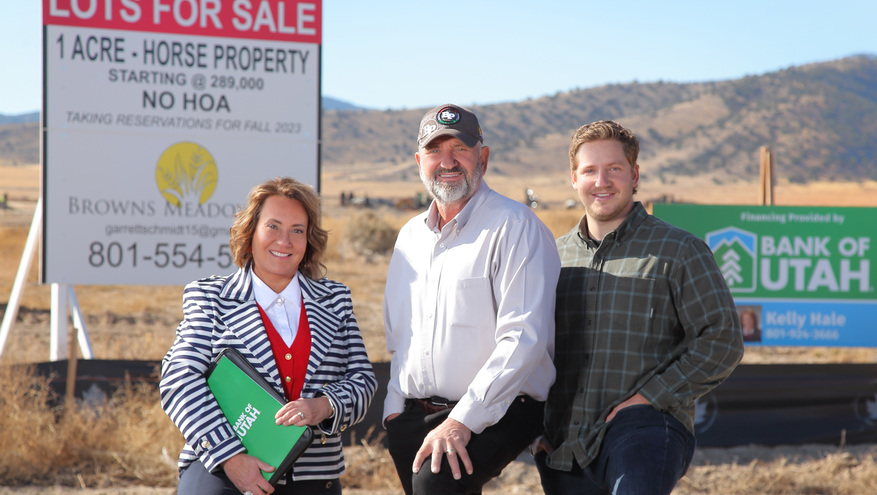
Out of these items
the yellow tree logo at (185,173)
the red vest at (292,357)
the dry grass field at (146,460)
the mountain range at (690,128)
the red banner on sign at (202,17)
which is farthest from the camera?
the mountain range at (690,128)

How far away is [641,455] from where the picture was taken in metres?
2.61

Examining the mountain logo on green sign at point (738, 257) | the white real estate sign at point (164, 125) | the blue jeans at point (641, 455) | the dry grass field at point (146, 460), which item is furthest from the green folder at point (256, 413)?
the mountain logo on green sign at point (738, 257)

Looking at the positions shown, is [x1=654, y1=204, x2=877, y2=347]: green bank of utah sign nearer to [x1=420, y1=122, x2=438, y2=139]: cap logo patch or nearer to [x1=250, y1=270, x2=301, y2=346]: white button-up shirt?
[x1=420, y1=122, x2=438, y2=139]: cap logo patch

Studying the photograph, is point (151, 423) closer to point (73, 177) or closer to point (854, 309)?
point (73, 177)

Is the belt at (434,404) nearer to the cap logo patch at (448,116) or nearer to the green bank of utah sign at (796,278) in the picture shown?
the cap logo patch at (448,116)

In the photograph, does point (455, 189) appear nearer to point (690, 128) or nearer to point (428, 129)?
point (428, 129)

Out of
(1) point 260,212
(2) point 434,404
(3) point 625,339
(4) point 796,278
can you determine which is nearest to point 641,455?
(3) point 625,339

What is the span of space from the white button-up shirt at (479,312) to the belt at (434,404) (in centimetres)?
2

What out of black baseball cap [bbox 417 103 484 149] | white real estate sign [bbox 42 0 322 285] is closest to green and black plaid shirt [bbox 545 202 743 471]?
black baseball cap [bbox 417 103 484 149]

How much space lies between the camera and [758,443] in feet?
20.2

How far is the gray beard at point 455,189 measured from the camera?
113 inches

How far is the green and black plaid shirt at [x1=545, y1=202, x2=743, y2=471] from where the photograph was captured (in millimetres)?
2682

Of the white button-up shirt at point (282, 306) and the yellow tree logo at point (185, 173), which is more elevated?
the yellow tree logo at point (185, 173)

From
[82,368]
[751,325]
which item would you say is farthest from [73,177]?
[751,325]
